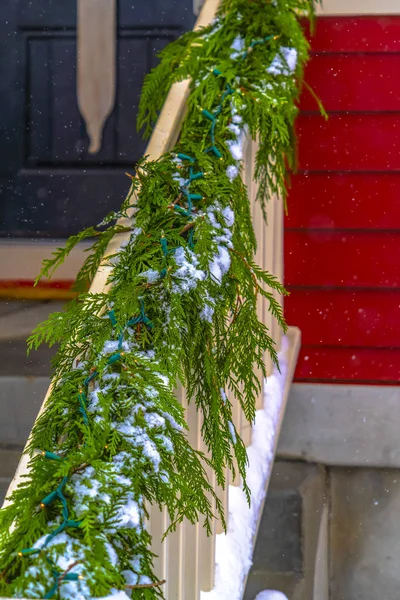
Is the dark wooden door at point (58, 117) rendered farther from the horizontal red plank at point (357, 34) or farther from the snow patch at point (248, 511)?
the snow patch at point (248, 511)

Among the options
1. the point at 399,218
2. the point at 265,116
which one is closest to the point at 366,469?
the point at 399,218

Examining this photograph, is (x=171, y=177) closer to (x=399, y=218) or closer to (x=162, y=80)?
(x=162, y=80)

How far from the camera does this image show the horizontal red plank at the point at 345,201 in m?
2.40

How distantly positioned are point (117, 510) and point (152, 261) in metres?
0.37

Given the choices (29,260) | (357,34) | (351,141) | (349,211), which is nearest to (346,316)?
(349,211)

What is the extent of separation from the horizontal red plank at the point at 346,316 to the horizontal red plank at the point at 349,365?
28 millimetres

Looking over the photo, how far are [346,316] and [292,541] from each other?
830 mm

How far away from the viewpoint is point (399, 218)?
2.41 m

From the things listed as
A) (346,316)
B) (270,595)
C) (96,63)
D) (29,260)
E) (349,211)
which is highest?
(96,63)

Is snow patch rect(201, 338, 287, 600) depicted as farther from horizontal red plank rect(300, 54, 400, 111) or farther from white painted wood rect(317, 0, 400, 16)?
white painted wood rect(317, 0, 400, 16)

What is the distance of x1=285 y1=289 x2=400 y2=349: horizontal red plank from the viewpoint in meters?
2.46

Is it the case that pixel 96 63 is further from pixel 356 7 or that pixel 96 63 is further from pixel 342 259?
pixel 342 259

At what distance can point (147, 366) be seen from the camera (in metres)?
0.86

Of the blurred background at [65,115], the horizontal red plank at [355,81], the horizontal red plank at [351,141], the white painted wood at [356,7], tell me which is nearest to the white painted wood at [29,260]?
the blurred background at [65,115]
